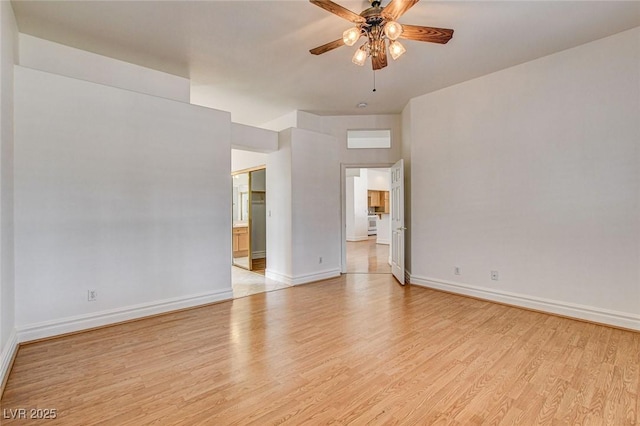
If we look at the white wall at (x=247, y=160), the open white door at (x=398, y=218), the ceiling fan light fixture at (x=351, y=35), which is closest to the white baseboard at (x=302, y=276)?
the open white door at (x=398, y=218)

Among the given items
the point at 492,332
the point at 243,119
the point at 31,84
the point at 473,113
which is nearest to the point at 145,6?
the point at 31,84

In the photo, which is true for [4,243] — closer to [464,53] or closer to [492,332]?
[492,332]

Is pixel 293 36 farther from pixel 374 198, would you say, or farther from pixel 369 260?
pixel 374 198

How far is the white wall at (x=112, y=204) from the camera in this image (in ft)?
9.29

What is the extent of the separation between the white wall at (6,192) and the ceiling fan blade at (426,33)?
10.5 ft

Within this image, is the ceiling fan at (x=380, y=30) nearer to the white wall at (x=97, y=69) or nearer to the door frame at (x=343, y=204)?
the white wall at (x=97, y=69)

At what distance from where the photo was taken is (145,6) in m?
2.64

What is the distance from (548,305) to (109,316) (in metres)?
5.07

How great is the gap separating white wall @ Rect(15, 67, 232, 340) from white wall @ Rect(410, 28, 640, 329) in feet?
10.8

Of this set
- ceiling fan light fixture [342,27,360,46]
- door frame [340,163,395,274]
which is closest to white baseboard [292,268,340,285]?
door frame [340,163,395,274]

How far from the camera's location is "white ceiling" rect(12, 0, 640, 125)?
2.66 m

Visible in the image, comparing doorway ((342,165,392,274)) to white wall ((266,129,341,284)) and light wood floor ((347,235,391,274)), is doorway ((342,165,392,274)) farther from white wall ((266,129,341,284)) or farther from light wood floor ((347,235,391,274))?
white wall ((266,129,341,284))

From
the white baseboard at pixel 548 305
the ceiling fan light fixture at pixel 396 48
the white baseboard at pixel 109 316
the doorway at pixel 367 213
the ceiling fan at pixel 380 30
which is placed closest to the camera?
the ceiling fan at pixel 380 30

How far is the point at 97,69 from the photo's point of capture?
136 inches
